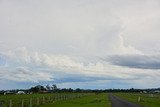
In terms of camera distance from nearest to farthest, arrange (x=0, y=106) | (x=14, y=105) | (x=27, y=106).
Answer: (x=0, y=106), (x=14, y=105), (x=27, y=106)

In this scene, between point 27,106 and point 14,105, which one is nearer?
point 14,105

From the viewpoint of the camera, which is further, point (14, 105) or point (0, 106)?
point (14, 105)

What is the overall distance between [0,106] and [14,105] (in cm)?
807

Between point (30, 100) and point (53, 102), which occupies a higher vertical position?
point (53, 102)

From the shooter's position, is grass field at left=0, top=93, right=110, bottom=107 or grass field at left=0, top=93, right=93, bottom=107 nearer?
grass field at left=0, top=93, right=93, bottom=107

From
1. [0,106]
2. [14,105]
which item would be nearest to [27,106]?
[14,105]

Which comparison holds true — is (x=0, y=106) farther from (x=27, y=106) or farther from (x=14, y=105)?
(x=27, y=106)

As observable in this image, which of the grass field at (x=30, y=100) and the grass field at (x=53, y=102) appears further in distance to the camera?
the grass field at (x=53, y=102)

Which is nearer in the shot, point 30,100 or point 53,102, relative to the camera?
point 30,100

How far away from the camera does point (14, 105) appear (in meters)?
41.5

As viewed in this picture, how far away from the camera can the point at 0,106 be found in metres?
33.5

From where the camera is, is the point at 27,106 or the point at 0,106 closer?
the point at 0,106

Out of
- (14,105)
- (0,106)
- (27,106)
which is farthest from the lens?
(27,106)

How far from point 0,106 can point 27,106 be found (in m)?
11.6
